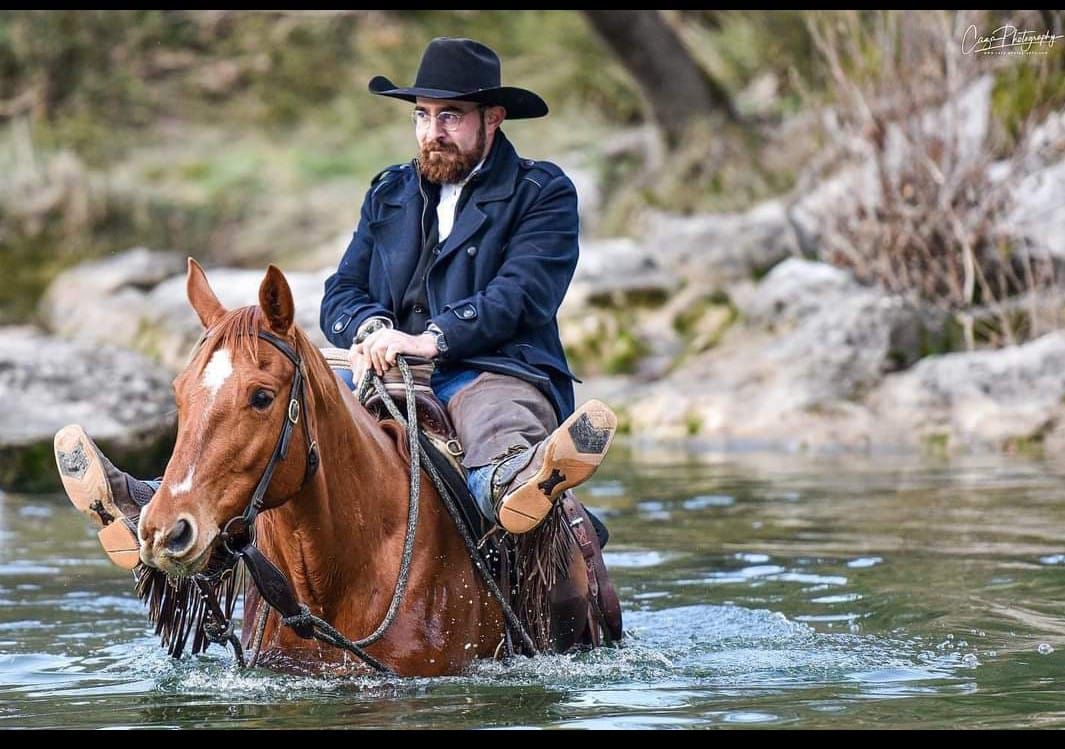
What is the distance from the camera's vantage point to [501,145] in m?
5.95

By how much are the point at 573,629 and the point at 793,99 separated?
51.6 feet

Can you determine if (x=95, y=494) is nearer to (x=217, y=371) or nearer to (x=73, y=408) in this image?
(x=217, y=371)

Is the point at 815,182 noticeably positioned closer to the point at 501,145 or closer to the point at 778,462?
the point at 778,462

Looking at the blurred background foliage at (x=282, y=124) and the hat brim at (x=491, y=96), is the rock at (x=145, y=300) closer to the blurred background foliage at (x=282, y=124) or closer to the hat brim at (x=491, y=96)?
the blurred background foliage at (x=282, y=124)

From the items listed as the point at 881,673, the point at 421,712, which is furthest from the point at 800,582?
the point at 421,712

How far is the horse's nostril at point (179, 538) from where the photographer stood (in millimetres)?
4305

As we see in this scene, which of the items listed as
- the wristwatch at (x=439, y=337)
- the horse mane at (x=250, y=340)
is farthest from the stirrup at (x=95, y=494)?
the wristwatch at (x=439, y=337)

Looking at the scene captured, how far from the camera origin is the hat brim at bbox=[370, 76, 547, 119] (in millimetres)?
5695

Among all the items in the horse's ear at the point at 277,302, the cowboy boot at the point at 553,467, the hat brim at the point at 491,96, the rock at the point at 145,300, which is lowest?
the cowboy boot at the point at 553,467

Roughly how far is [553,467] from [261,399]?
0.90 meters

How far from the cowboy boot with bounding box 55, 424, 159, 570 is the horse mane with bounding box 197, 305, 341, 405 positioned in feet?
2.72

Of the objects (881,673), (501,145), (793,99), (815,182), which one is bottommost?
(881,673)
